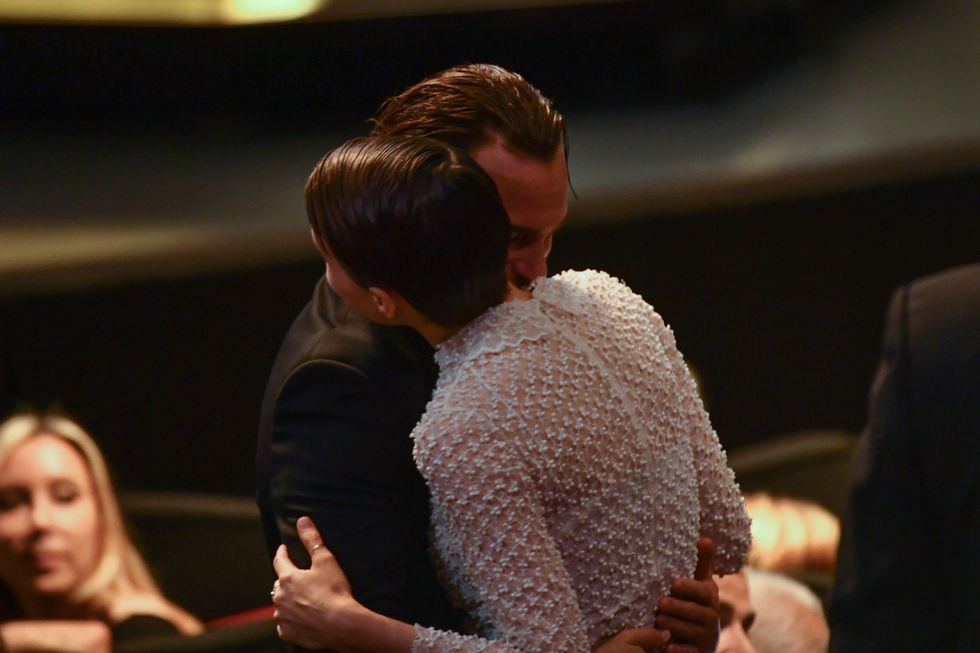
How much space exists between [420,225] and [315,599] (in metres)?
0.37

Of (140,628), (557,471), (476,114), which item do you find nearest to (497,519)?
(557,471)

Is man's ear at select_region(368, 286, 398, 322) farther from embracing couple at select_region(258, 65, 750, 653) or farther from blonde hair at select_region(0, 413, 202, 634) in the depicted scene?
blonde hair at select_region(0, 413, 202, 634)

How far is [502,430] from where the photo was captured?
1.32m

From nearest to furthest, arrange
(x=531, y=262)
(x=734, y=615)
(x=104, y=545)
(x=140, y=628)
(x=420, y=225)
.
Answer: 1. (x=420, y=225)
2. (x=531, y=262)
3. (x=734, y=615)
4. (x=140, y=628)
5. (x=104, y=545)

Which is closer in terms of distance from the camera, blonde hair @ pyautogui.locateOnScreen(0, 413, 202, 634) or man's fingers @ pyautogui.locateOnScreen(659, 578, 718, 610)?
man's fingers @ pyautogui.locateOnScreen(659, 578, 718, 610)

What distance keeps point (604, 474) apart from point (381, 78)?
2.71 meters

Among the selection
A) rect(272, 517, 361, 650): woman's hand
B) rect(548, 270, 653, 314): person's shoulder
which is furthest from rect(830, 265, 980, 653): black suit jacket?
rect(272, 517, 361, 650): woman's hand

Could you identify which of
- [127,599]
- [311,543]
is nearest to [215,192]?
[127,599]

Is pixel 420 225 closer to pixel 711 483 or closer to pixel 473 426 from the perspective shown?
pixel 473 426

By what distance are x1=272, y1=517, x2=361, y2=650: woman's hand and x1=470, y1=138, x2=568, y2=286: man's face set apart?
34 centimetres

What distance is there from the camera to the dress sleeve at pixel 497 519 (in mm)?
1315

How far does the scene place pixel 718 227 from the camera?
3830mm

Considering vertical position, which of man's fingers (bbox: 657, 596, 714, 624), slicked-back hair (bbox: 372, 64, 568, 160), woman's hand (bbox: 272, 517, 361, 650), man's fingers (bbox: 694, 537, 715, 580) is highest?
slicked-back hair (bbox: 372, 64, 568, 160)

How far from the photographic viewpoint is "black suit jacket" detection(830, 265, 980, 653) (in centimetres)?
133
